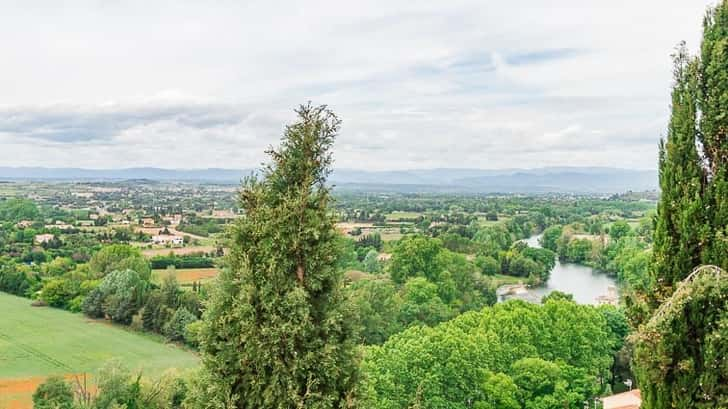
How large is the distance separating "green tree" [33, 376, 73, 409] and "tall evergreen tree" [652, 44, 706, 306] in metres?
17.5

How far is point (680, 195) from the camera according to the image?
629 cm

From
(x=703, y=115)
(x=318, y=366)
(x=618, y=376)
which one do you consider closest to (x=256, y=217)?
(x=318, y=366)

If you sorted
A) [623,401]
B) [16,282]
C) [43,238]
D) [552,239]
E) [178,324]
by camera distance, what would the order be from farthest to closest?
[552,239], [43,238], [16,282], [178,324], [623,401]

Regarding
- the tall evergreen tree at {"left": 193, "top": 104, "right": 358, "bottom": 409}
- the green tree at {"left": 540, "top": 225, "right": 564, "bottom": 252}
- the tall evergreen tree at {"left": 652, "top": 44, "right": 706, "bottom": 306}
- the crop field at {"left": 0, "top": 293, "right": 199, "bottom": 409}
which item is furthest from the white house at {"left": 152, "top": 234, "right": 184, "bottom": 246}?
the tall evergreen tree at {"left": 652, "top": 44, "right": 706, "bottom": 306}

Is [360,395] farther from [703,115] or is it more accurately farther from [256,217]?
[703,115]

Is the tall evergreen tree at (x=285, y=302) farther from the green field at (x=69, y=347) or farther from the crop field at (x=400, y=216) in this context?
the crop field at (x=400, y=216)

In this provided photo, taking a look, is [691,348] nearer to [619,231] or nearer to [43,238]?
[619,231]

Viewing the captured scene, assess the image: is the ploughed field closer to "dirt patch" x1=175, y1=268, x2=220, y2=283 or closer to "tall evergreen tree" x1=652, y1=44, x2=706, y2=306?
"dirt patch" x1=175, y1=268, x2=220, y2=283

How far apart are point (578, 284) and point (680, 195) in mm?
41130

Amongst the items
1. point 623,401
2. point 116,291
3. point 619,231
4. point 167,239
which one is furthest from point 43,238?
point 619,231

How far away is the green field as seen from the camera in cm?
2594

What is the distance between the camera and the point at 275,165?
5.44m

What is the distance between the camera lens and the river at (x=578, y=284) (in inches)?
1540

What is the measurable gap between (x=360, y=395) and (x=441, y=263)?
2464cm
